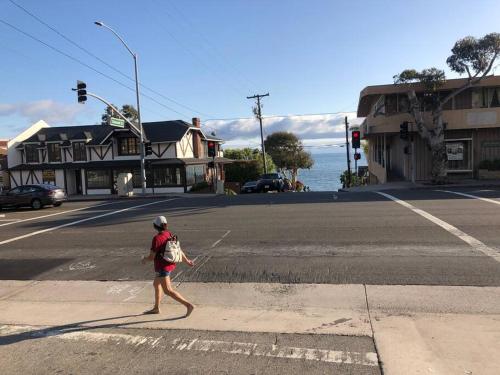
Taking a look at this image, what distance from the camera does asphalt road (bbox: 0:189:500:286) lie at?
330 inches

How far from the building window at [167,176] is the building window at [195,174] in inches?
34.3

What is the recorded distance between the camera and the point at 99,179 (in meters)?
42.5

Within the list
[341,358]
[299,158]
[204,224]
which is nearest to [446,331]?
[341,358]

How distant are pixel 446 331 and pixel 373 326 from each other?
82 cm

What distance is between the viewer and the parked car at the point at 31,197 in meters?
26.2

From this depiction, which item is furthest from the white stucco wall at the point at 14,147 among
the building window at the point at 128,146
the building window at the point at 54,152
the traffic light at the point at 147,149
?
the traffic light at the point at 147,149

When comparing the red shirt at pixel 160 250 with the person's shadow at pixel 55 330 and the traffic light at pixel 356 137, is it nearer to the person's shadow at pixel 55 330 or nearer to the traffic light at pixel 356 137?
the person's shadow at pixel 55 330

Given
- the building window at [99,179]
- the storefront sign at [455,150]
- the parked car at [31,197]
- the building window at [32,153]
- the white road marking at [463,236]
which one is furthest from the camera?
the building window at [32,153]

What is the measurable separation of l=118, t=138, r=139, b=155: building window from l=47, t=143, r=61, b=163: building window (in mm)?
6628

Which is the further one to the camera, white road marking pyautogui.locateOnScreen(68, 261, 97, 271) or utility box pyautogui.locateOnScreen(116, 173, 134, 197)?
utility box pyautogui.locateOnScreen(116, 173, 134, 197)

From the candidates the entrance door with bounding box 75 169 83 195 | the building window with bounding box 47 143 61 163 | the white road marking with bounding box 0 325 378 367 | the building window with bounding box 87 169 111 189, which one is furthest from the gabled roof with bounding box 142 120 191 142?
the white road marking with bounding box 0 325 378 367

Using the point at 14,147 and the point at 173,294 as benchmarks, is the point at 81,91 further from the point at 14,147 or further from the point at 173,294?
the point at 14,147

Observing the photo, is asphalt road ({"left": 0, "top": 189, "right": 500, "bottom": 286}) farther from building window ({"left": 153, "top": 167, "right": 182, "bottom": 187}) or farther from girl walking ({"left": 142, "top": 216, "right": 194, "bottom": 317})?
building window ({"left": 153, "top": 167, "right": 182, "bottom": 187})

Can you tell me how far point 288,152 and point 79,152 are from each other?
122 ft
